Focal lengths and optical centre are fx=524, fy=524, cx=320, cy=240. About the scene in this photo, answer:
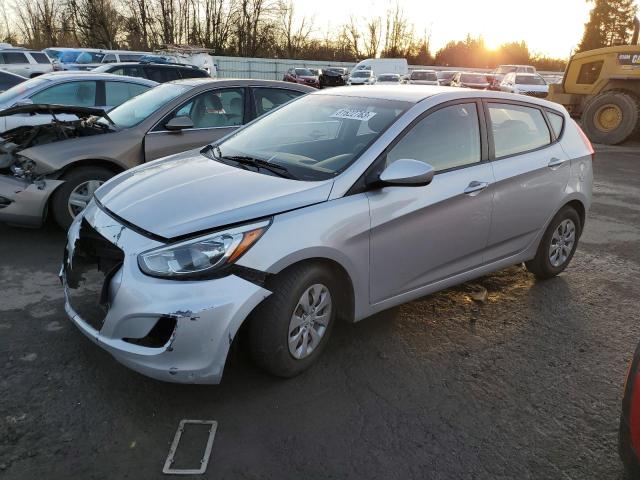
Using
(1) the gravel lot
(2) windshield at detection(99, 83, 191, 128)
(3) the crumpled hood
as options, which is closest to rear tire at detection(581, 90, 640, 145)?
(1) the gravel lot

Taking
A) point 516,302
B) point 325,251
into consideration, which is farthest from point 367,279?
point 516,302

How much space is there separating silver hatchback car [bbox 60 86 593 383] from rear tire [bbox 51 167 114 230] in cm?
165

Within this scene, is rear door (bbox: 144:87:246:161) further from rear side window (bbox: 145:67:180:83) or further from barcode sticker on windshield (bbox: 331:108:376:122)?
rear side window (bbox: 145:67:180:83)

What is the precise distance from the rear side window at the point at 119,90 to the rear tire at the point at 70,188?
10.8 ft

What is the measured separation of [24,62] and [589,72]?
19372 millimetres

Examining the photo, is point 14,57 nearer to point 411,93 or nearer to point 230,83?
point 230,83

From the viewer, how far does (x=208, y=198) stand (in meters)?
2.93

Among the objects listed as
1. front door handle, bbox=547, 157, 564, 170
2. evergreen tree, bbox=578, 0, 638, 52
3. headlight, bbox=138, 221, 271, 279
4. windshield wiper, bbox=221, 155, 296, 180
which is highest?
evergreen tree, bbox=578, 0, 638, 52

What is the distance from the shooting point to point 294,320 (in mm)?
2891

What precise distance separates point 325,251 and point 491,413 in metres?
1.26

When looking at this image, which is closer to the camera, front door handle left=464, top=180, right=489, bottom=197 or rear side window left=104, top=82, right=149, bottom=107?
front door handle left=464, top=180, right=489, bottom=197

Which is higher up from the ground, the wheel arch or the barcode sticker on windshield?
the barcode sticker on windshield

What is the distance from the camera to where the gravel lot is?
244 centimetres

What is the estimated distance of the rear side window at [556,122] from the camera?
179 inches
